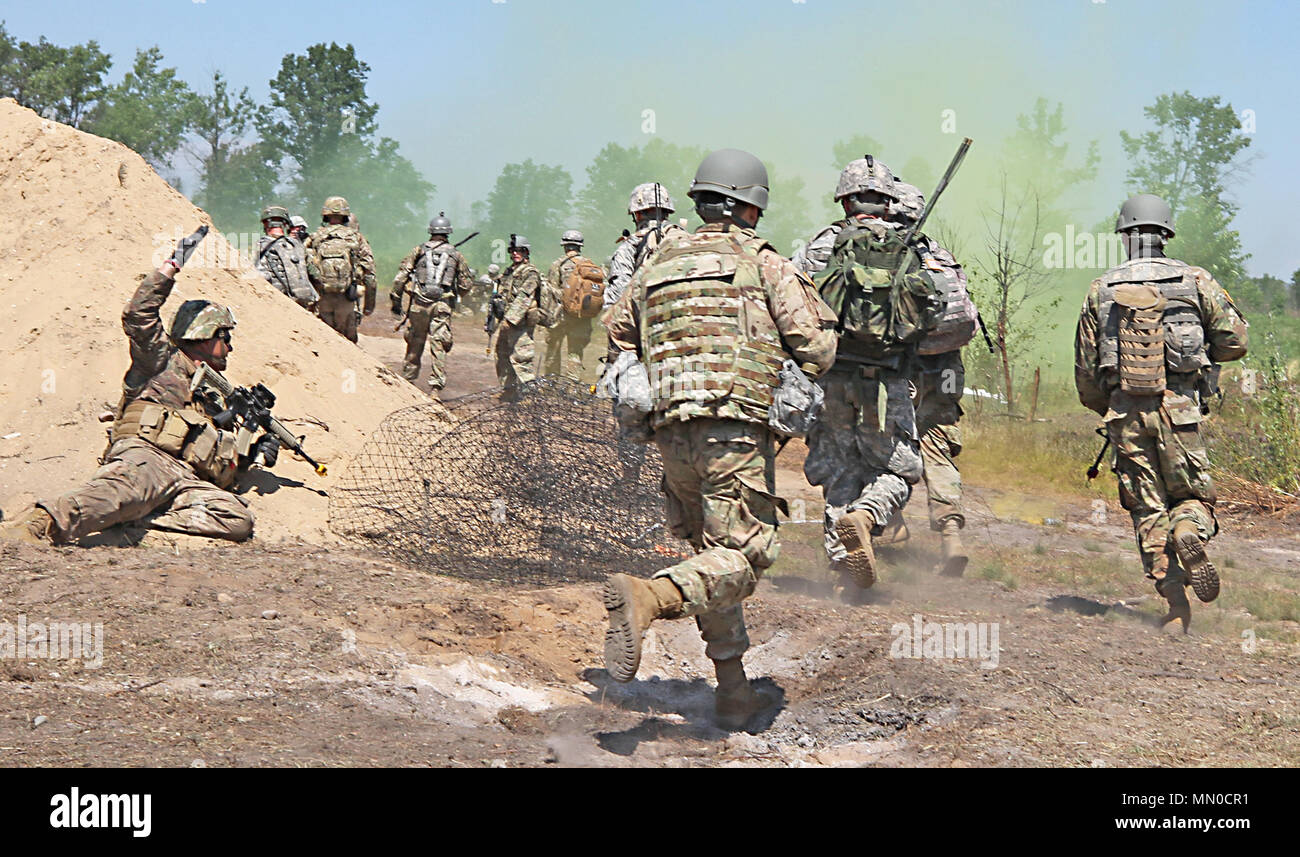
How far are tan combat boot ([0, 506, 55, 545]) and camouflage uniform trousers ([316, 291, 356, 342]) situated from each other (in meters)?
7.25

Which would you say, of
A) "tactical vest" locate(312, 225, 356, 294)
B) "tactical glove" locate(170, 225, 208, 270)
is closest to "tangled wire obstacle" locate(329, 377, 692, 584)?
"tactical glove" locate(170, 225, 208, 270)

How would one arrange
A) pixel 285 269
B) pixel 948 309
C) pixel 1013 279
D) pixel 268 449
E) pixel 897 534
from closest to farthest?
pixel 948 309
pixel 268 449
pixel 897 534
pixel 285 269
pixel 1013 279

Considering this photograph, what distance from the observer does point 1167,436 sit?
654 centimetres

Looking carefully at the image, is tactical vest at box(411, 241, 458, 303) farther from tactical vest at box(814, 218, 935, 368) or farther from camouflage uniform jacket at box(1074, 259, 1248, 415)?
camouflage uniform jacket at box(1074, 259, 1248, 415)

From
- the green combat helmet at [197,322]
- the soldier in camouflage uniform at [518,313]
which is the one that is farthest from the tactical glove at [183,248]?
the soldier in camouflage uniform at [518,313]

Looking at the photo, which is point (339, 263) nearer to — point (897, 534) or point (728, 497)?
point (897, 534)

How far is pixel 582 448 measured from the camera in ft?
25.8

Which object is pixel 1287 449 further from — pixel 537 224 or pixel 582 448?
pixel 537 224

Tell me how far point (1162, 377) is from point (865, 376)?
154 centimetres

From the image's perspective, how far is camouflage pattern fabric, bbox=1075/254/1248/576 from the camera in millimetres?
6504

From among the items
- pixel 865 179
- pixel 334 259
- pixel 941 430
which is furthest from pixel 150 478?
pixel 334 259

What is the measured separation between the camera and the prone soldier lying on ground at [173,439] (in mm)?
6570
